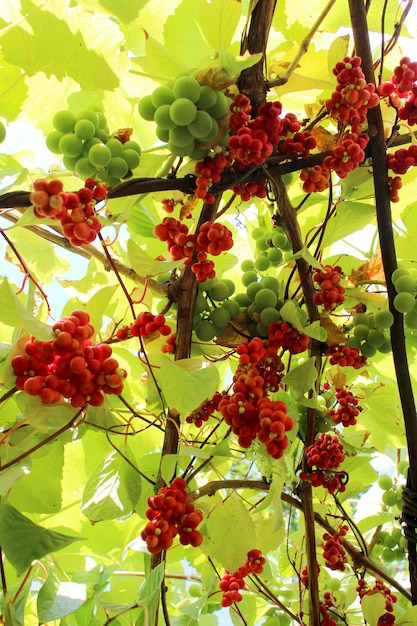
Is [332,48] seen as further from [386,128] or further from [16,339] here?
[16,339]

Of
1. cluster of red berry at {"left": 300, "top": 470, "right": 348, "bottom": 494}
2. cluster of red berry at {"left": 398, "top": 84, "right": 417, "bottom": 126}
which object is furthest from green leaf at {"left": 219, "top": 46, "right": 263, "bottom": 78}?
cluster of red berry at {"left": 300, "top": 470, "right": 348, "bottom": 494}

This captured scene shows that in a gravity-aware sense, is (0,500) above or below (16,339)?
below

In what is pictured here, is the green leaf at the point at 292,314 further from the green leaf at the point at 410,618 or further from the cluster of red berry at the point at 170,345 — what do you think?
the green leaf at the point at 410,618

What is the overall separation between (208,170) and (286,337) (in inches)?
9.3

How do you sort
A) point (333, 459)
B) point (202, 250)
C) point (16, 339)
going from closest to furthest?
point (16, 339)
point (202, 250)
point (333, 459)

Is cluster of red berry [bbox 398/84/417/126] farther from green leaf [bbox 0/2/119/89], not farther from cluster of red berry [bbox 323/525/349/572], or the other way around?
cluster of red berry [bbox 323/525/349/572]

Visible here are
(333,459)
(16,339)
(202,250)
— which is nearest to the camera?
(16,339)

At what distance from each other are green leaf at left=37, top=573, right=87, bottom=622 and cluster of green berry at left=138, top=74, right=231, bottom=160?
0.47 meters

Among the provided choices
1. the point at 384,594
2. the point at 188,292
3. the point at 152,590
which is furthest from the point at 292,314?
the point at 384,594

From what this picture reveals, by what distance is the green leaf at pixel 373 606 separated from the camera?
75 centimetres

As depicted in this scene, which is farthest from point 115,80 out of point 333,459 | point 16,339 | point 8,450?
point 333,459

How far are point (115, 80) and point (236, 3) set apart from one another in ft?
0.58

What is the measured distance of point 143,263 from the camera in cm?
61

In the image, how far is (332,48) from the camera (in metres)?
0.63
